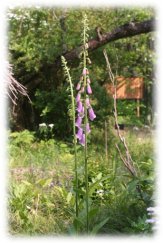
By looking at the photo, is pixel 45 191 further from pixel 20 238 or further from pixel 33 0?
pixel 33 0

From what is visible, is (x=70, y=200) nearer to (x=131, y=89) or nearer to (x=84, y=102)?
(x=84, y=102)

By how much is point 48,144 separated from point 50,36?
2.19 metres

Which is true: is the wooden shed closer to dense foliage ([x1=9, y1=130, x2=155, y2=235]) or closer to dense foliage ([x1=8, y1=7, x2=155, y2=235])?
dense foliage ([x1=8, y1=7, x2=155, y2=235])

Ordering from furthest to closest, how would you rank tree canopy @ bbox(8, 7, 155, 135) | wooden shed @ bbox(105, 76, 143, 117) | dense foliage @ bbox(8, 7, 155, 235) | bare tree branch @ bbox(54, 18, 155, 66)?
wooden shed @ bbox(105, 76, 143, 117)
tree canopy @ bbox(8, 7, 155, 135)
bare tree branch @ bbox(54, 18, 155, 66)
dense foliage @ bbox(8, 7, 155, 235)

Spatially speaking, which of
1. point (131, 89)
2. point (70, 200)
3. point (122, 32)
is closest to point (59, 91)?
point (122, 32)

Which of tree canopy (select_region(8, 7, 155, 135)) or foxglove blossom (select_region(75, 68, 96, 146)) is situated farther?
tree canopy (select_region(8, 7, 155, 135))

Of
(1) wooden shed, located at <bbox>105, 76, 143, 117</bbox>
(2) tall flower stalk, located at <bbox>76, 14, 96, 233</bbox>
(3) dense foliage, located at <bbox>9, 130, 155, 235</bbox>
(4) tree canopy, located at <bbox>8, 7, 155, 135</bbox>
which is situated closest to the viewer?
(2) tall flower stalk, located at <bbox>76, 14, 96, 233</bbox>

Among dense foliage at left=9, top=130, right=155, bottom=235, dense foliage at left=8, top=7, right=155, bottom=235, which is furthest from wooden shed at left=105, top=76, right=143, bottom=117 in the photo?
dense foliage at left=9, top=130, right=155, bottom=235

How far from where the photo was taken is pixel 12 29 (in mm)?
9172

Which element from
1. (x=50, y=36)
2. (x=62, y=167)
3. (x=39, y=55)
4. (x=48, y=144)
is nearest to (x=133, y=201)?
(x=62, y=167)

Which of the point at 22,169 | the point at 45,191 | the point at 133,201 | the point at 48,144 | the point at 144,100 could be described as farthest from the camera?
the point at 144,100

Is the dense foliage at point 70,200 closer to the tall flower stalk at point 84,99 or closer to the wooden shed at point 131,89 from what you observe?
the tall flower stalk at point 84,99

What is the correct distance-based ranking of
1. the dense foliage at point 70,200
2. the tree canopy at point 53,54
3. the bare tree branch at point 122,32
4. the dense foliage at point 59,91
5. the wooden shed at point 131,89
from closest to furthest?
the dense foliage at point 70,200 → the dense foliage at point 59,91 → the bare tree branch at point 122,32 → the tree canopy at point 53,54 → the wooden shed at point 131,89

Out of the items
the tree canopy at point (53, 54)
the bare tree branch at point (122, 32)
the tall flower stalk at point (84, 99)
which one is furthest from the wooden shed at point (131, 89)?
the tall flower stalk at point (84, 99)
